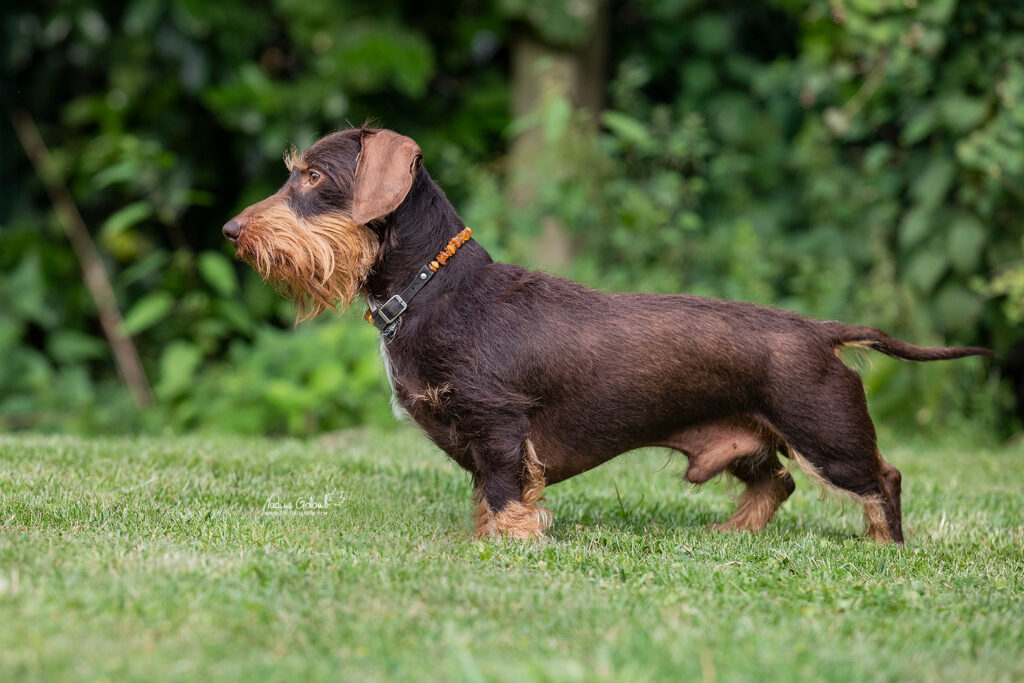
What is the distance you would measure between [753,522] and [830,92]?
5.93 m

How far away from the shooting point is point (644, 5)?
10.3 metres

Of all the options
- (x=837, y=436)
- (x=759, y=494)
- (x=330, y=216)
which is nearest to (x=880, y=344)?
(x=837, y=436)

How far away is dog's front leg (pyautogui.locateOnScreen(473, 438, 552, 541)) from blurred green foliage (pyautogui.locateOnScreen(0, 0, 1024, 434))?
14.7ft

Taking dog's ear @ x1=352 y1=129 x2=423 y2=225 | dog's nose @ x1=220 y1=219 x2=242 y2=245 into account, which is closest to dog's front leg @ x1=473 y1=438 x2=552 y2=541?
dog's ear @ x1=352 y1=129 x2=423 y2=225

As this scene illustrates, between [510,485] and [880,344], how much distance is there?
181 cm

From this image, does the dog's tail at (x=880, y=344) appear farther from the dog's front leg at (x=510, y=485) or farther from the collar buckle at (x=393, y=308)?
Result: the collar buckle at (x=393, y=308)

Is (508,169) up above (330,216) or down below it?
below

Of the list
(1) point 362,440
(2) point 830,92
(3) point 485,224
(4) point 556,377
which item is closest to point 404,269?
(4) point 556,377

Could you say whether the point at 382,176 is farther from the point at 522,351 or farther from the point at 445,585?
the point at 445,585

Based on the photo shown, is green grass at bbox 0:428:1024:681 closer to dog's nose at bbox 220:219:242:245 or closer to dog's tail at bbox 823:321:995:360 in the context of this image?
dog's tail at bbox 823:321:995:360

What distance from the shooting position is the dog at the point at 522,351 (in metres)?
4.41

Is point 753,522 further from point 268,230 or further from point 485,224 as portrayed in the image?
point 485,224

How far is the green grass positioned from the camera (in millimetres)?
2959

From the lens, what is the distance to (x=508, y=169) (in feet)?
34.2
